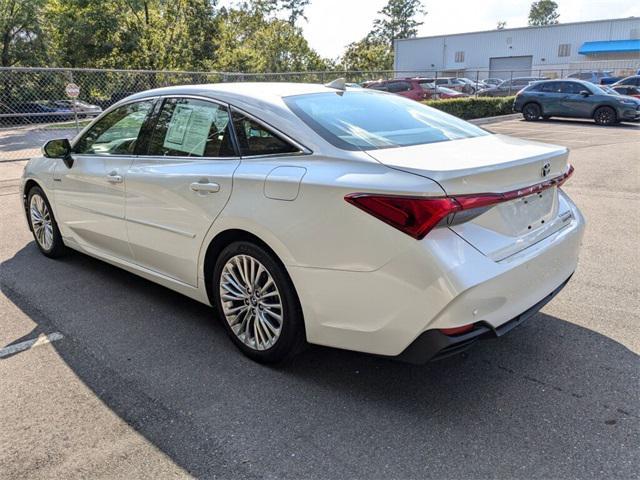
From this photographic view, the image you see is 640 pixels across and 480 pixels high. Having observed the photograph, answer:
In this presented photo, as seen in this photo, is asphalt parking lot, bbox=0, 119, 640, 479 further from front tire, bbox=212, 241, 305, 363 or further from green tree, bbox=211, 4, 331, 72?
green tree, bbox=211, 4, 331, 72

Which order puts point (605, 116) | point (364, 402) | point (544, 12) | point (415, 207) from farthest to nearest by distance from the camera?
point (544, 12), point (605, 116), point (364, 402), point (415, 207)

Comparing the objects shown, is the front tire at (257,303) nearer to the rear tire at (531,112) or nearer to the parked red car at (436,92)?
the rear tire at (531,112)

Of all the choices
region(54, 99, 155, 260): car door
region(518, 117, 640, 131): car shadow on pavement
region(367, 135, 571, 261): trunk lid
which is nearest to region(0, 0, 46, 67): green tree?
region(518, 117, 640, 131): car shadow on pavement

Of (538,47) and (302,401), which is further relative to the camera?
(538,47)

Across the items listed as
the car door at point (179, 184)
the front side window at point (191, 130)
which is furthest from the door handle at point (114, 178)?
the front side window at point (191, 130)

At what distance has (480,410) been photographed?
9.18 feet

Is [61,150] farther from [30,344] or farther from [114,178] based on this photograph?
[30,344]

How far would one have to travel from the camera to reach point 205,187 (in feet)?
11.0

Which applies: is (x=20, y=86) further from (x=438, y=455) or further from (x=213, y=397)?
(x=438, y=455)

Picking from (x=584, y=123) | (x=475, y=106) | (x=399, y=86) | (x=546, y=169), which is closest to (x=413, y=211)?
(x=546, y=169)

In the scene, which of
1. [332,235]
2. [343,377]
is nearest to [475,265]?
[332,235]

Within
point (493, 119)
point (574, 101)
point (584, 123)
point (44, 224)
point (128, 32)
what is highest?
point (128, 32)

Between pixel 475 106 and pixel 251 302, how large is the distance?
19.5m

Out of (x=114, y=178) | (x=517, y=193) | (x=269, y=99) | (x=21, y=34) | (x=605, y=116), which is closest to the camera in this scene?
(x=517, y=193)
